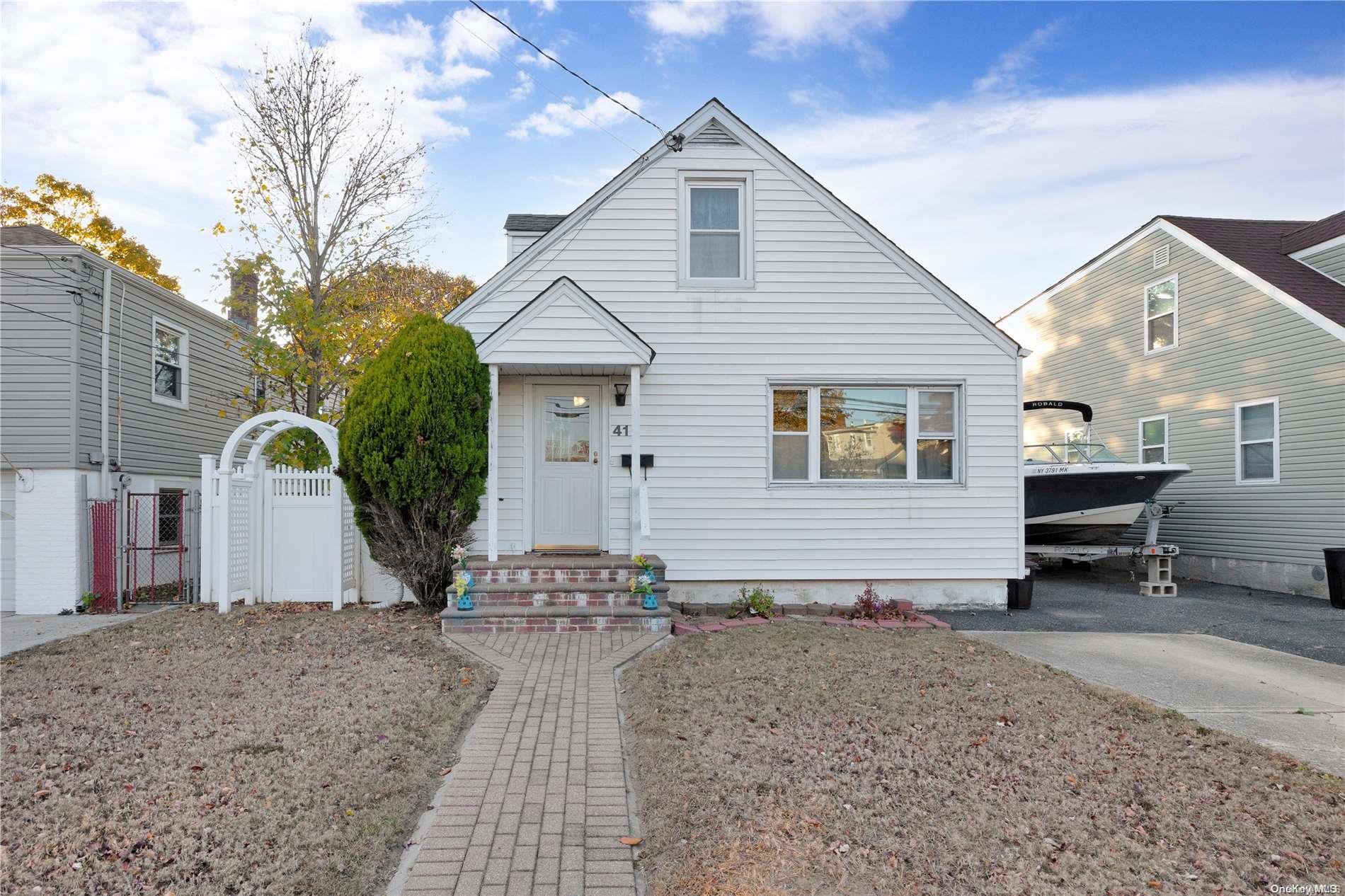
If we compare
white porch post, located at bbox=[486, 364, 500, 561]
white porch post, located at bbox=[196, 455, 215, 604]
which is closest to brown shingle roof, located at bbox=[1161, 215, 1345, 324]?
white porch post, located at bbox=[486, 364, 500, 561]

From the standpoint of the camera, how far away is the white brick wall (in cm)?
975

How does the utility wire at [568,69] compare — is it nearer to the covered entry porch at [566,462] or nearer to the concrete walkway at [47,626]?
the covered entry porch at [566,462]

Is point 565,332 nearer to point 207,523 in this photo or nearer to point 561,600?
point 561,600

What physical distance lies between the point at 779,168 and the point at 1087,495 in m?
7.68

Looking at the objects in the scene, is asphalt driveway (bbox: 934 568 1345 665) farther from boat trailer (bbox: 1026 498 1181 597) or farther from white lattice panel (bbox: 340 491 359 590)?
white lattice panel (bbox: 340 491 359 590)

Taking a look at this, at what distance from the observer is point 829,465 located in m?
9.42

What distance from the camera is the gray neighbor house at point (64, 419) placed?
32.1 ft

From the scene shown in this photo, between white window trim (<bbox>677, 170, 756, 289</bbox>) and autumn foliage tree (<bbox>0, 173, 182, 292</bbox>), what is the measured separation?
16.9 meters

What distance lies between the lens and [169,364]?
12297 mm

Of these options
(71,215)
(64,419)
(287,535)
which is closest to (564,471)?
(287,535)

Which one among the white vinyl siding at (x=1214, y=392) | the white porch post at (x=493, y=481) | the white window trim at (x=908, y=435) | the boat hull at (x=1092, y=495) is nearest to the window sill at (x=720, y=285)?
the white window trim at (x=908, y=435)

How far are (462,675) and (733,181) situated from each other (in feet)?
23.8

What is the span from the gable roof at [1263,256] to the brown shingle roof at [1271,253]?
0.01 m

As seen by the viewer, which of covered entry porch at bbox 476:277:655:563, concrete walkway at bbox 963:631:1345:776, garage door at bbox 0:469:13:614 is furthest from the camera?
garage door at bbox 0:469:13:614
